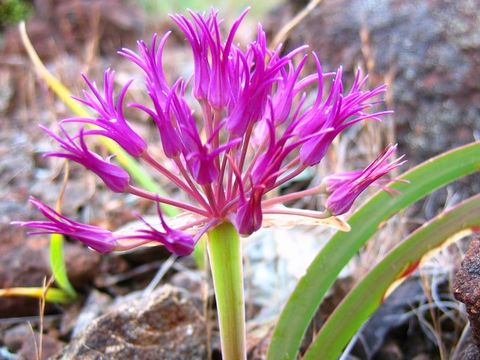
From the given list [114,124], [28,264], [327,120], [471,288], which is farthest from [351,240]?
[28,264]

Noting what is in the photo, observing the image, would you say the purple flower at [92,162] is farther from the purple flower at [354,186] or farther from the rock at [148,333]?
the rock at [148,333]

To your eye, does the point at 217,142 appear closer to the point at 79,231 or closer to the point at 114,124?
the point at 114,124

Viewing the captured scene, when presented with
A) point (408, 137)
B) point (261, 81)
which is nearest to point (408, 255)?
point (261, 81)

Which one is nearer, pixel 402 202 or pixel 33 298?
pixel 402 202

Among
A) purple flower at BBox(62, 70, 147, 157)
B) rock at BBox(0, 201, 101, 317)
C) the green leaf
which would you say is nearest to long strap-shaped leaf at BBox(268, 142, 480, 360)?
purple flower at BBox(62, 70, 147, 157)

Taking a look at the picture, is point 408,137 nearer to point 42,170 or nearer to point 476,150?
point 476,150

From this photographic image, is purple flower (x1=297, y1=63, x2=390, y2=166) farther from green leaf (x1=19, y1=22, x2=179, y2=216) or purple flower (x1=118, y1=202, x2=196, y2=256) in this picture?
green leaf (x1=19, y1=22, x2=179, y2=216)
